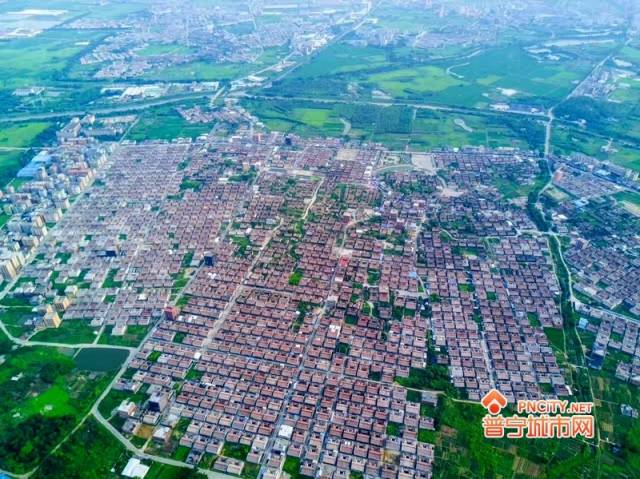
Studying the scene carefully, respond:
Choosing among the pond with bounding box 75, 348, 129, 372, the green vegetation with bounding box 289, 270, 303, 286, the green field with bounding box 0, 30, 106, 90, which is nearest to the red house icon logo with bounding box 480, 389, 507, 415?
the green vegetation with bounding box 289, 270, 303, 286

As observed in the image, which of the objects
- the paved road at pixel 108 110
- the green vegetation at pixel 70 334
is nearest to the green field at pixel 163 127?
the paved road at pixel 108 110

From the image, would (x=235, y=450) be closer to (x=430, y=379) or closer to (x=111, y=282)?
(x=430, y=379)

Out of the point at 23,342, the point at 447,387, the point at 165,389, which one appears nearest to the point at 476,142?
the point at 447,387

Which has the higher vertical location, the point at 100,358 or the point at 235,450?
the point at 100,358

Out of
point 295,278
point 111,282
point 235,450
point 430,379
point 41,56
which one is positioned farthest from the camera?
point 41,56

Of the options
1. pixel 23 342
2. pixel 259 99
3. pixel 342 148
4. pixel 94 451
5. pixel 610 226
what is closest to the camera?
pixel 94 451

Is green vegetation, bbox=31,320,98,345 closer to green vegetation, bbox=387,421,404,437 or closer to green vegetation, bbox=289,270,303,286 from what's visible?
green vegetation, bbox=289,270,303,286

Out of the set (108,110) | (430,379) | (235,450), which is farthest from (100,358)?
(108,110)

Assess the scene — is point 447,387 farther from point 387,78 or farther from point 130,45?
point 130,45
